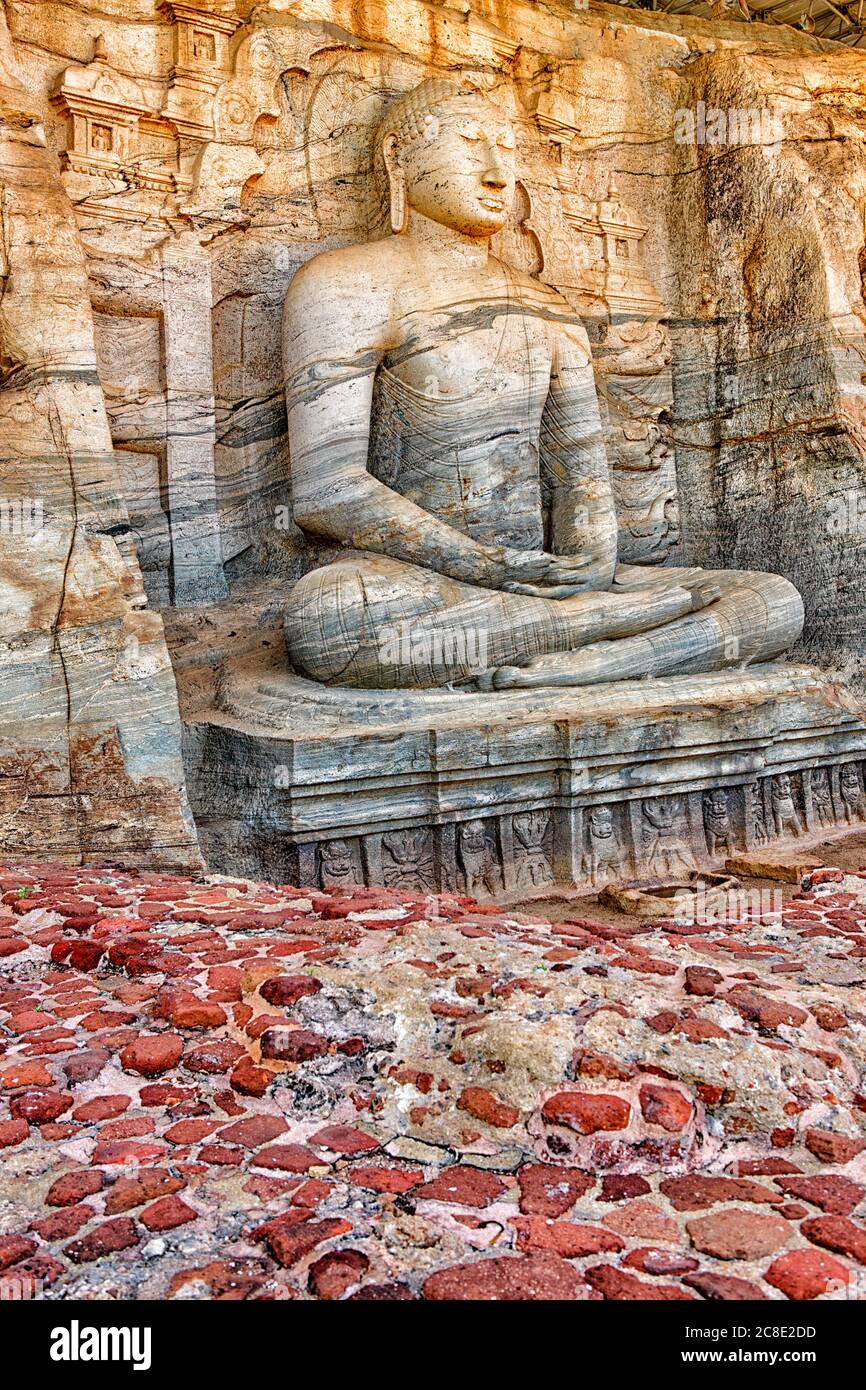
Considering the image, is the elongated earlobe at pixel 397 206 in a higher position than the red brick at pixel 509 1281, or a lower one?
higher

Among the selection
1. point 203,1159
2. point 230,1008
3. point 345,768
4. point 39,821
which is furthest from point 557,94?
point 203,1159

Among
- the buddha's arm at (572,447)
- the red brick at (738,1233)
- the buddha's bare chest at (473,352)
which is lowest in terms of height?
the red brick at (738,1233)

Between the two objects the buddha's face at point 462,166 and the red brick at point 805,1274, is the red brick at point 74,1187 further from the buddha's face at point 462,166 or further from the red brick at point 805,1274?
the buddha's face at point 462,166

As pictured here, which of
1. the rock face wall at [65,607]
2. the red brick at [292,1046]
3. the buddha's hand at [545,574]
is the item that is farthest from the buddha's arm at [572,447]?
the red brick at [292,1046]

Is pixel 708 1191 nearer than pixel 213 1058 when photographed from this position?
Yes

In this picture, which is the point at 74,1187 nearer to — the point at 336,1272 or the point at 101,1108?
the point at 101,1108

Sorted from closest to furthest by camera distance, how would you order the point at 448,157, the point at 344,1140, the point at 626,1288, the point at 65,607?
the point at 626,1288
the point at 344,1140
the point at 65,607
the point at 448,157

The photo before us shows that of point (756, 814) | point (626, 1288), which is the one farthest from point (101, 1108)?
point (756, 814)

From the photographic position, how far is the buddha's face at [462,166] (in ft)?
18.8

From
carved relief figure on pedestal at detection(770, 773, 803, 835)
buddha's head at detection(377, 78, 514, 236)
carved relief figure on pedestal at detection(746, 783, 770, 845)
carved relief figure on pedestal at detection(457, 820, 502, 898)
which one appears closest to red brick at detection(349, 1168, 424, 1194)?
carved relief figure on pedestal at detection(457, 820, 502, 898)

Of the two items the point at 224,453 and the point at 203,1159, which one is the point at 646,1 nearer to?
the point at 224,453

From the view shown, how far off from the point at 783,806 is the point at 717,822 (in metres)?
0.45

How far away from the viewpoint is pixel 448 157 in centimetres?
576

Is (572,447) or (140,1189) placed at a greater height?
(572,447)
